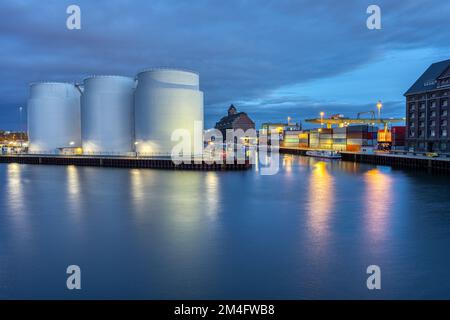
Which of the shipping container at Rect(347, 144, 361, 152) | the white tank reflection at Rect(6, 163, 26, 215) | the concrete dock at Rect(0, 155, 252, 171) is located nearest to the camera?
the white tank reflection at Rect(6, 163, 26, 215)

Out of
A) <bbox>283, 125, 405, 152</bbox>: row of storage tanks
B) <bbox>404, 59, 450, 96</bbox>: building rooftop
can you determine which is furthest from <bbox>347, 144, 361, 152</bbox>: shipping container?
<bbox>404, 59, 450, 96</bbox>: building rooftop

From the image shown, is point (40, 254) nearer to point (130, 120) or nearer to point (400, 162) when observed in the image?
point (130, 120)

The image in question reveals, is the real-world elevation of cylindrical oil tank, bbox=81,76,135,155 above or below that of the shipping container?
above

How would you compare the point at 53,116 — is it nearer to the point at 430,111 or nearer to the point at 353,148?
the point at 353,148

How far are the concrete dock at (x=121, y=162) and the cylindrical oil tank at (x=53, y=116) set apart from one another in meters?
2.95

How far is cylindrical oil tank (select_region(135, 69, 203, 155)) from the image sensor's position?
4059 cm

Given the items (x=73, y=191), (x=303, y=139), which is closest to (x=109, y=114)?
(x=73, y=191)

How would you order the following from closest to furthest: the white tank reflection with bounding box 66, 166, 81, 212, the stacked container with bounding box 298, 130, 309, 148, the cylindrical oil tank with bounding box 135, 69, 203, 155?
the white tank reflection with bounding box 66, 166, 81, 212 → the cylindrical oil tank with bounding box 135, 69, 203, 155 → the stacked container with bounding box 298, 130, 309, 148

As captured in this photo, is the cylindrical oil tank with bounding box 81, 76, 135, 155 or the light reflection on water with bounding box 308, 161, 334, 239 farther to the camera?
the cylindrical oil tank with bounding box 81, 76, 135, 155

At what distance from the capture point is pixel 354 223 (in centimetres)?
1606

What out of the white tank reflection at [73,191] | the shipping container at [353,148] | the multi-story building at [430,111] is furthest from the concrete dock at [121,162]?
the shipping container at [353,148]

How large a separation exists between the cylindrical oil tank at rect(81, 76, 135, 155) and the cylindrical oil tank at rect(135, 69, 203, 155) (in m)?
3.78

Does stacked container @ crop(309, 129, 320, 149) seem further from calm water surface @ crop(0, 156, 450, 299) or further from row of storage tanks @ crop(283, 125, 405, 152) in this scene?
calm water surface @ crop(0, 156, 450, 299)
